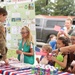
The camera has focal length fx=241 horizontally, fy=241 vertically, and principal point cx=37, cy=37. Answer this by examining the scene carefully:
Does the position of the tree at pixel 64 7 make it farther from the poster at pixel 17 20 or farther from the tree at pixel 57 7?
the poster at pixel 17 20

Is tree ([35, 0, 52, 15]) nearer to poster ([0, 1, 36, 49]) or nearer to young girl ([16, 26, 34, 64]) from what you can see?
poster ([0, 1, 36, 49])

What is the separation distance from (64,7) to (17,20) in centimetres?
1782

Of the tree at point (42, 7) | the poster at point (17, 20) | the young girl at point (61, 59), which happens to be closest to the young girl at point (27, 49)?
the poster at point (17, 20)

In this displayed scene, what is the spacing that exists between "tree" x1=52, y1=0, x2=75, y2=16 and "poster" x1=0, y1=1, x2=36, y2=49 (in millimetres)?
16991

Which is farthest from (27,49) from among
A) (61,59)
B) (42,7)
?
(42,7)

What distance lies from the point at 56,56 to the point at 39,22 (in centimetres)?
1110

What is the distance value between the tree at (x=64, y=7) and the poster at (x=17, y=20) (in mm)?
16991

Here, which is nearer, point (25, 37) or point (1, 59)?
point (1, 59)

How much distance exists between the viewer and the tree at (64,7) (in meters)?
21.9

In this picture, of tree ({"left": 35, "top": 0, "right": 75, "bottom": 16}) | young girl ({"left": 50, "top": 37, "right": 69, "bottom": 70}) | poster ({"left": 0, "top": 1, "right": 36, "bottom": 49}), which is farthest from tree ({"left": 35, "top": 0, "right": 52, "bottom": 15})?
young girl ({"left": 50, "top": 37, "right": 69, "bottom": 70})

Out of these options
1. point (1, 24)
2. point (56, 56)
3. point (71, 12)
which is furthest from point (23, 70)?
point (71, 12)

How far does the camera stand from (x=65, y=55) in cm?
330

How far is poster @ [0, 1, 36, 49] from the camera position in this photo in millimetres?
4793

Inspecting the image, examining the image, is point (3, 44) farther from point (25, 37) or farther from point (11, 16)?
point (11, 16)
